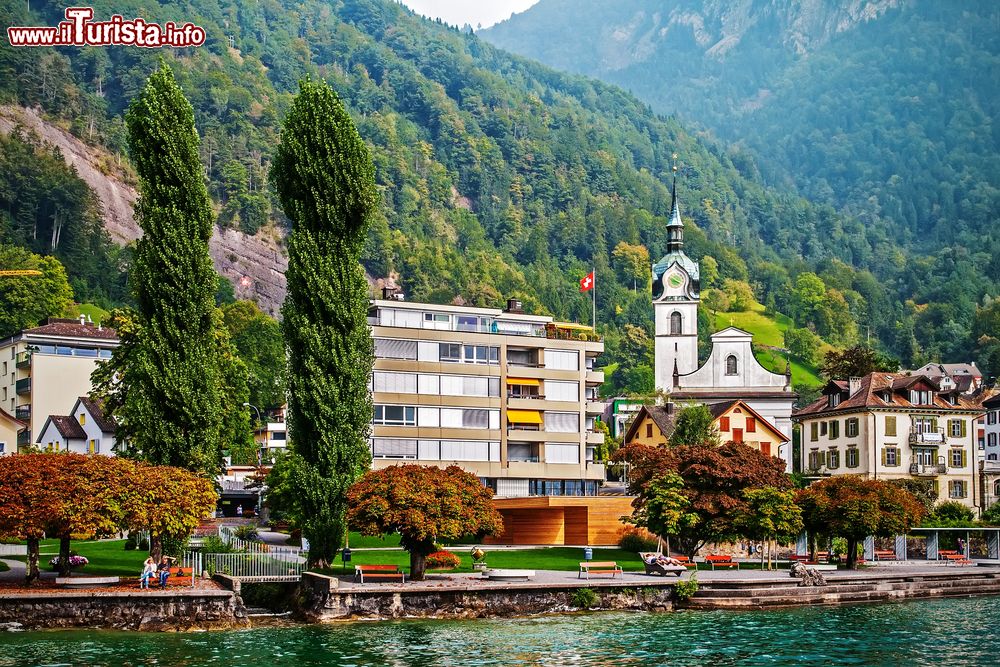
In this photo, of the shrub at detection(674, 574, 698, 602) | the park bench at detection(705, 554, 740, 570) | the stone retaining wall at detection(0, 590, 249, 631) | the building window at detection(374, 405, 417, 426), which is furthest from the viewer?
the building window at detection(374, 405, 417, 426)

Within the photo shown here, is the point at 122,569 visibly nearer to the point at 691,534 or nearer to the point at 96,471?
the point at 96,471

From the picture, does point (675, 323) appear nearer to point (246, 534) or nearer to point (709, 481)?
point (709, 481)

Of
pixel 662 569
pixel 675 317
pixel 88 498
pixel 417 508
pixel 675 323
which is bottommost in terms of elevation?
pixel 662 569

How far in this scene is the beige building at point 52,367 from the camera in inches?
4840

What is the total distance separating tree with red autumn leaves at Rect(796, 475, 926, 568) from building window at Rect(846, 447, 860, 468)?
3081cm

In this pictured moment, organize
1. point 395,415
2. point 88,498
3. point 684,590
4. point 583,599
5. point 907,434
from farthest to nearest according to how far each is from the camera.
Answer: point 907,434 < point 395,415 < point 684,590 < point 583,599 < point 88,498

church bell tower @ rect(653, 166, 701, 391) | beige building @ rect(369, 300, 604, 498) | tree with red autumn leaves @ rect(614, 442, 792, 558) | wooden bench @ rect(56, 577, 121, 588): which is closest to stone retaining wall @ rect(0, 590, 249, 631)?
wooden bench @ rect(56, 577, 121, 588)

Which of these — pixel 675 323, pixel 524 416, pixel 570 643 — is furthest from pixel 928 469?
pixel 675 323

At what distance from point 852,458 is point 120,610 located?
229 feet

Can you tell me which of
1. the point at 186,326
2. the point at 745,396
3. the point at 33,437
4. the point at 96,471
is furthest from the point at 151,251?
the point at 745,396

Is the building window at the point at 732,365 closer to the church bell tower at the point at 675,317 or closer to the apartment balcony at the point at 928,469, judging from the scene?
the church bell tower at the point at 675,317

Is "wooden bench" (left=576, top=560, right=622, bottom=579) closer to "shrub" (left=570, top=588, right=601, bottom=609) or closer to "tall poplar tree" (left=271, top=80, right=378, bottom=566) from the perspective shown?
"shrub" (left=570, top=588, right=601, bottom=609)

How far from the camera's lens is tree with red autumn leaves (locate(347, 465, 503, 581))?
54.9 metres

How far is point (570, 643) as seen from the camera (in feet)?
153
